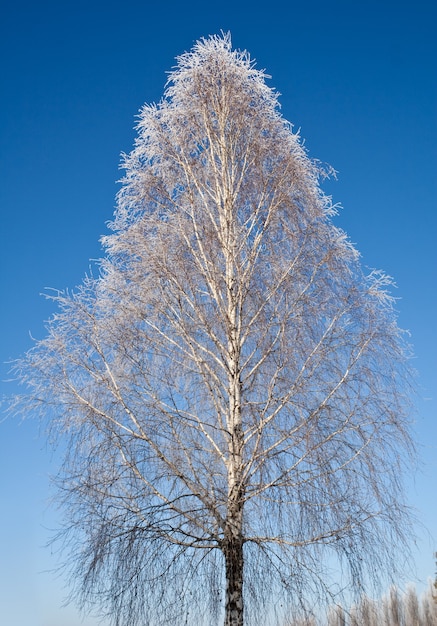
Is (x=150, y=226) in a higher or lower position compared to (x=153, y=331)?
higher

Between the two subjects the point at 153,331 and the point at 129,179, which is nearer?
the point at 153,331

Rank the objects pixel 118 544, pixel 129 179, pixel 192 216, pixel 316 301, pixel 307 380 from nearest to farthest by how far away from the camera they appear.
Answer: pixel 118 544 → pixel 307 380 → pixel 316 301 → pixel 192 216 → pixel 129 179

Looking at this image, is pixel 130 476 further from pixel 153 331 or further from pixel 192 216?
pixel 192 216

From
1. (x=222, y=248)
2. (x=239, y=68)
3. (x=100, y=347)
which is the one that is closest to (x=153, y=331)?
(x=100, y=347)

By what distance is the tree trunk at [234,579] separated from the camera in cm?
744

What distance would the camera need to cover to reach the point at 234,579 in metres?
7.55

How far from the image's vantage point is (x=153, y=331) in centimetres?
922

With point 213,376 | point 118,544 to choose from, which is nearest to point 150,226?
point 213,376

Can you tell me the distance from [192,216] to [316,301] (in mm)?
2165

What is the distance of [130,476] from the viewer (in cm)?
793

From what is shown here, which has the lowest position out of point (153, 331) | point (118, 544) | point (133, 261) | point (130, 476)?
point (118, 544)

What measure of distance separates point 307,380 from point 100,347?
2643 millimetres

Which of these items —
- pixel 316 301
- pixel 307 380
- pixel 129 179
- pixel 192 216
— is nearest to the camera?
pixel 307 380

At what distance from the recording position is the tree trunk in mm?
7438
